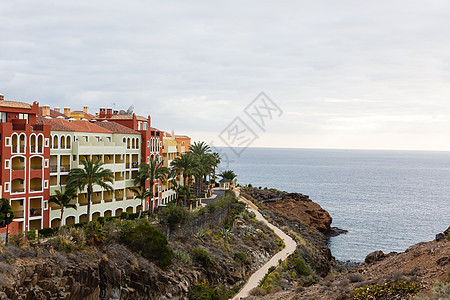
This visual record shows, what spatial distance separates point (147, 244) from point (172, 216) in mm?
7816

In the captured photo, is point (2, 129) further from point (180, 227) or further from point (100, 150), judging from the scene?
point (180, 227)

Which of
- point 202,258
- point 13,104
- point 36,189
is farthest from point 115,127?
point 202,258

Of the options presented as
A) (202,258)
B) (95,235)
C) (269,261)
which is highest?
(95,235)

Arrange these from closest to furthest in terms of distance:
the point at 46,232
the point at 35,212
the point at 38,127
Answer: the point at 46,232 < the point at 35,212 < the point at 38,127

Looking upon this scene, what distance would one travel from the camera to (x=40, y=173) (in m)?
45.3

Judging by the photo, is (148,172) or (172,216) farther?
(148,172)

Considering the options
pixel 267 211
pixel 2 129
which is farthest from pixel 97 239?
pixel 267 211

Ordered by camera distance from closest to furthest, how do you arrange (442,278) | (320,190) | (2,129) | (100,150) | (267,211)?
1. (442,278)
2. (2,129)
3. (100,150)
4. (267,211)
5. (320,190)

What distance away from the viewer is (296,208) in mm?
95500

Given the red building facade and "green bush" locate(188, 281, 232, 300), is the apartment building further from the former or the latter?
"green bush" locate(188, 281, 232, 300)

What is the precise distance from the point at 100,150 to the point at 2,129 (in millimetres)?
13942

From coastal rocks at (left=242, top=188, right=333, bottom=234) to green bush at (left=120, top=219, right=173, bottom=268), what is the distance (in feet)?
172

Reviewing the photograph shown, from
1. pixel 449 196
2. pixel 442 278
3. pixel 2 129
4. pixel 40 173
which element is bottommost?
pixel 449 196

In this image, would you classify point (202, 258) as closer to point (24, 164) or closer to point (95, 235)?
point (95, 235)
